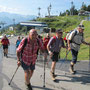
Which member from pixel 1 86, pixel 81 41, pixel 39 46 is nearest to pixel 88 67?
pixel 81 41

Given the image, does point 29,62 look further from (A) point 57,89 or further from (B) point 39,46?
(A) point 57,89

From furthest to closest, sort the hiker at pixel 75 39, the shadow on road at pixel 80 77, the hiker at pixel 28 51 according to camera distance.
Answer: the hiker at pixel 75 39
the shadow on road at pixel 80 77
the hiker at pixel 28 51

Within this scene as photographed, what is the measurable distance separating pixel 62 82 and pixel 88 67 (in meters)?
2.40

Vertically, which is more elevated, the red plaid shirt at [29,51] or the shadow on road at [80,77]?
the red plaid shirt at [29,51]

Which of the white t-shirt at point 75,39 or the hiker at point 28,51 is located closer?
the hiker at point 28,51

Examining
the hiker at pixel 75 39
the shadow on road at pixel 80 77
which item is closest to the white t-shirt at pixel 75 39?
the hiker at pixel 75 39

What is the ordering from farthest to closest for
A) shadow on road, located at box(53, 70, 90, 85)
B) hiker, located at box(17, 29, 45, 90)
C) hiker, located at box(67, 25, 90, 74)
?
hiker, located at box(67, 25, 90, 74) → shadow on road, located at box(53, 70, 90, 85) → hiker, located at box(17, 29, 45, 90)

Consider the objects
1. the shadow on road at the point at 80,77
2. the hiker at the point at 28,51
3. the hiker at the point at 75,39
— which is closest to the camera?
the hiker at the point at 28,51

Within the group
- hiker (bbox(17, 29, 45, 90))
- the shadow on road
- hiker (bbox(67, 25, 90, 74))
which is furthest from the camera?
hiker (bbox(67, 25, 90, 74))

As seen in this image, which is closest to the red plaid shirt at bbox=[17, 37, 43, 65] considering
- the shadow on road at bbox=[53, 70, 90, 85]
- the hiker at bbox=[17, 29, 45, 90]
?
the hiker at bbox=[17, 29, 45, 90]

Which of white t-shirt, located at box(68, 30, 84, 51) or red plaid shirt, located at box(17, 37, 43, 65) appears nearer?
red plaid shirt, located at box(17, 37, 43, 65)

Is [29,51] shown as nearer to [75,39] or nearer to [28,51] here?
[28,51]

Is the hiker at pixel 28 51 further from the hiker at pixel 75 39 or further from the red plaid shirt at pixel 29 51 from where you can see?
the hiker at pixel 75 39

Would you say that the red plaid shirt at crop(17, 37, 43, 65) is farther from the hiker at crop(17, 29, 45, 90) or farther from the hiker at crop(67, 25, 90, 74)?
the hiker at crop(67, 25, 90, 74)
